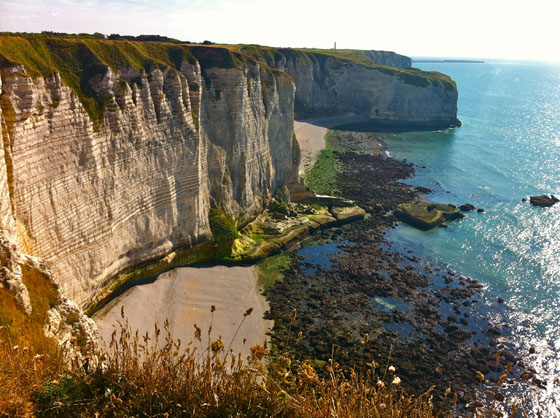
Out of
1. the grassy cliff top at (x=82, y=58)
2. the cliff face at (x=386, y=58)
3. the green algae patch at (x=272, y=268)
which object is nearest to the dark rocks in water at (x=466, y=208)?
the green algae patch at (x=272, y=268)

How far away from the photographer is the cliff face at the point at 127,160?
2130cm

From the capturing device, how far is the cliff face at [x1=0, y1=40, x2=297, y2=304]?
21297 mm

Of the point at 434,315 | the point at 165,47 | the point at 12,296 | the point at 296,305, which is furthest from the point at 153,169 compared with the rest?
the point at 434,315

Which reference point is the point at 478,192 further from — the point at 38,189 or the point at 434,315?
the point at 38,189

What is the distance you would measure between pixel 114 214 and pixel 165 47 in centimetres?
1573

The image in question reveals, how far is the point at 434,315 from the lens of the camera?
32.0 m

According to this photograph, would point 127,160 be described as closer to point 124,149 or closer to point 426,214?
point 124,149

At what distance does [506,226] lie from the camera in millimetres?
50125

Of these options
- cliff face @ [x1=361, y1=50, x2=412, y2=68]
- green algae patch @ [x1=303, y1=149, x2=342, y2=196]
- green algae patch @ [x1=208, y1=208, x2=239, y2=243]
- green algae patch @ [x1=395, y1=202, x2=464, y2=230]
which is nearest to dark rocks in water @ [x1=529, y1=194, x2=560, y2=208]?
green algae patch @ [x1=395, y1=202, x2=464, y2=230]

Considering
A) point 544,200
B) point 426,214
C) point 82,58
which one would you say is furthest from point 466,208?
point 82,58

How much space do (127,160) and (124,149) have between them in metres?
0.77

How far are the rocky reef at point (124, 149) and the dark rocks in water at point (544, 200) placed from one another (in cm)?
3349

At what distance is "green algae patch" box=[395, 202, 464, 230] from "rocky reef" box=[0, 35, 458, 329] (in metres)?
14.1

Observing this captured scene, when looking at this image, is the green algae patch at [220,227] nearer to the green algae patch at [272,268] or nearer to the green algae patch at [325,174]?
the green algae patch at [272,268]
